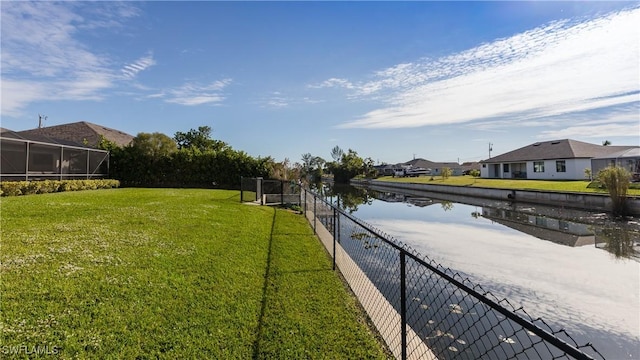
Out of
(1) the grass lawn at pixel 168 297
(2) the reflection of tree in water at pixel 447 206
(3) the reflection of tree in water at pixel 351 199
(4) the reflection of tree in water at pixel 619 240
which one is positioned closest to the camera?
(1) the grass lawn at pixel 168 297

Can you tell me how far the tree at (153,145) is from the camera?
23328 millimetres

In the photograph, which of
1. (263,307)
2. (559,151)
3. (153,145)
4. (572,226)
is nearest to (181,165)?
(153,145)

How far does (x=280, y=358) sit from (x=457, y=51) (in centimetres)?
1258

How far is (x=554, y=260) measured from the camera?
8586mm

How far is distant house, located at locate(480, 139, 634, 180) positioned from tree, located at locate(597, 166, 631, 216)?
18.8 metres

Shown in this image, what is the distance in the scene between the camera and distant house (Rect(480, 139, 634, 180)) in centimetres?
3155

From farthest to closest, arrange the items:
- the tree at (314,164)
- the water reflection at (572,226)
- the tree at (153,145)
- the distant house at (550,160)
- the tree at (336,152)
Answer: the tree at (336,152) < the tree at (314,164) < the distant house at (550,160) < the tree at (153,145) < the water reflection at (572,226)

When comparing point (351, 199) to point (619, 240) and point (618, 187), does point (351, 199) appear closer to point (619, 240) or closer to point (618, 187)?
point (618, 187)

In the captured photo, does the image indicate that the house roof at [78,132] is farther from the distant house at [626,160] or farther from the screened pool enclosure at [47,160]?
the distant house at [626,160]

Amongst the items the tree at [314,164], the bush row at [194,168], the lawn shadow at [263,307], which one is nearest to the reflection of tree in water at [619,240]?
the lawn shadow at [263,307]

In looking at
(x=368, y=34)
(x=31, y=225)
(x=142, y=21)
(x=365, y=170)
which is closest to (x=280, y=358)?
(x=31, y=225)

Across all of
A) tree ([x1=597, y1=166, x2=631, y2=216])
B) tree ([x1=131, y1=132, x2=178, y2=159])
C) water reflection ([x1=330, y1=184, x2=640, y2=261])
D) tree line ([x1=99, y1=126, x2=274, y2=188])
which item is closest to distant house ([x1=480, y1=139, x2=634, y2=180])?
water reflection ([x1=330, y1=184, x2=640, y2=261])

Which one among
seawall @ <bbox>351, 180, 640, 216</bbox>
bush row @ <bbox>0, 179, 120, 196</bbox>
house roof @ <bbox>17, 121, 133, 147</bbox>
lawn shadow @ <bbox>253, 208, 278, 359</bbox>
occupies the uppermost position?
house roof @ <bbox>17, 121, 133, 147</bbox>

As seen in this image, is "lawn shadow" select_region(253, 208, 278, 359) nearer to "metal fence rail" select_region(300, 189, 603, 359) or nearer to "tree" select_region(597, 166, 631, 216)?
"metal fence rail" select_region(300, 189, 603, 359)
